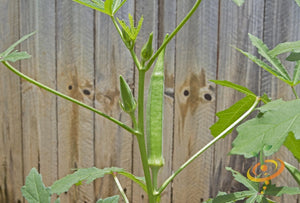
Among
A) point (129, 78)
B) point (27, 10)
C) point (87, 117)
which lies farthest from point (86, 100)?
point (27, 10)

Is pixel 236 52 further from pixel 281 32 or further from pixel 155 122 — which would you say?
pixel 155 122

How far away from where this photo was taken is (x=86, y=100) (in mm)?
2236

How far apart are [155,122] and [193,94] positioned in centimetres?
146

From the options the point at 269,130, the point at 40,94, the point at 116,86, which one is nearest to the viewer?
the point at 269,130

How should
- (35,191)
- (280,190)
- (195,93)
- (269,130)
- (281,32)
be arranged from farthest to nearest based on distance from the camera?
(195,93)
(281,32)
(280,190)
(35,191)
(269,130)

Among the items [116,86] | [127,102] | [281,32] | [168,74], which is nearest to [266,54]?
[127,102]

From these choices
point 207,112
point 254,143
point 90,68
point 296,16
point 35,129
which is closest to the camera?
point 254,143

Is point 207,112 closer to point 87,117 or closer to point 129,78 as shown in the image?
point 129,78

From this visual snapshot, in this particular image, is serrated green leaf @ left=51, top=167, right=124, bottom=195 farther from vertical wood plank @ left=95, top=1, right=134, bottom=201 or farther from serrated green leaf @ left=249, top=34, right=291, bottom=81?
vertical wood plank @ left=95, top=1, right=134, bottom=201

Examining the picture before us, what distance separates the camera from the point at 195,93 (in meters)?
2.07

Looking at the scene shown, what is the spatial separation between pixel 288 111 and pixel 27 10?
82.1 inches

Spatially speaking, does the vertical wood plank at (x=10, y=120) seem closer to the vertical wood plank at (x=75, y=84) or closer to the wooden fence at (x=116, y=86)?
the wooden fence at (x=116, y=86)

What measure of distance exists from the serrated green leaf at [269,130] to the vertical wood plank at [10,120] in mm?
2103

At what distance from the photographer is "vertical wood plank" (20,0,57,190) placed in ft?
7.54
